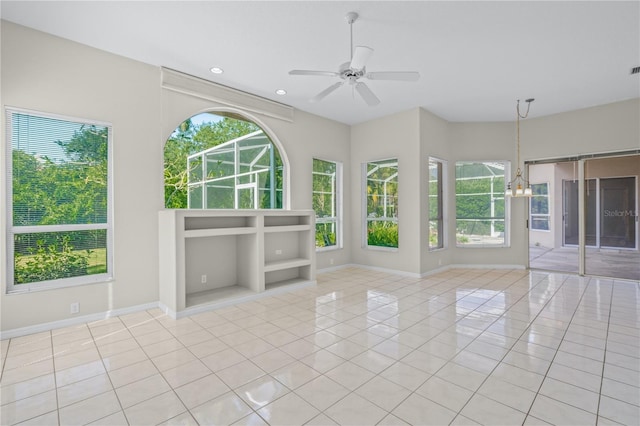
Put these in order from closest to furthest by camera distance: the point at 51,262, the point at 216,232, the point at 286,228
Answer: the point at 51,262, the point at 216,232, the point at 286,228

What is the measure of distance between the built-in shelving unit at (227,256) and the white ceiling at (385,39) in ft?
6.41

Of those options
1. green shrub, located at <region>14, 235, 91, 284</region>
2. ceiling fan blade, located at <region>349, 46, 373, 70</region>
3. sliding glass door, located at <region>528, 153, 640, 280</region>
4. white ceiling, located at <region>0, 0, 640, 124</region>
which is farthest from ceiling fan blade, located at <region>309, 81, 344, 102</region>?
sliding glass door, located at <region>528, 153, 640, 280</region>

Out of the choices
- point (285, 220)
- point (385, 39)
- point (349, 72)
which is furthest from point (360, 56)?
point (285, 220)

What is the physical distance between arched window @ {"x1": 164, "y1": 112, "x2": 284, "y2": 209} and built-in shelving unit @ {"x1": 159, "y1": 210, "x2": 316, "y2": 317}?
53 centimetres

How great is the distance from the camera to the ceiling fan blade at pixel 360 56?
105 inches

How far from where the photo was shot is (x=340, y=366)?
2.53 m

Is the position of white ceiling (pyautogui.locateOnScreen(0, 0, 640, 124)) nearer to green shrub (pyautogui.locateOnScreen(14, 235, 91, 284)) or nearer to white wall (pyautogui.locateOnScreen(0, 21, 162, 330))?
white wall (pyautogui.locateOnScreen(0, 21, 162, 330))

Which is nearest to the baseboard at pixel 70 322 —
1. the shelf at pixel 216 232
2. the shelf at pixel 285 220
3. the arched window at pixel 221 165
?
the shelf at pixel 216 232

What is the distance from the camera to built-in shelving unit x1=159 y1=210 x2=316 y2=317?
146 inches

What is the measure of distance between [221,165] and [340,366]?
12.0ft

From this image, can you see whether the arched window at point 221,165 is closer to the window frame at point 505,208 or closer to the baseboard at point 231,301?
the baseboard at point 231,301

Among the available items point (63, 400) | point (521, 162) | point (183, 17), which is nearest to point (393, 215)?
point (521, 162)

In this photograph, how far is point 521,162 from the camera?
21.1 ft

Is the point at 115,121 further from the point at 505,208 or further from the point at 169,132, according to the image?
the point at 505,208
